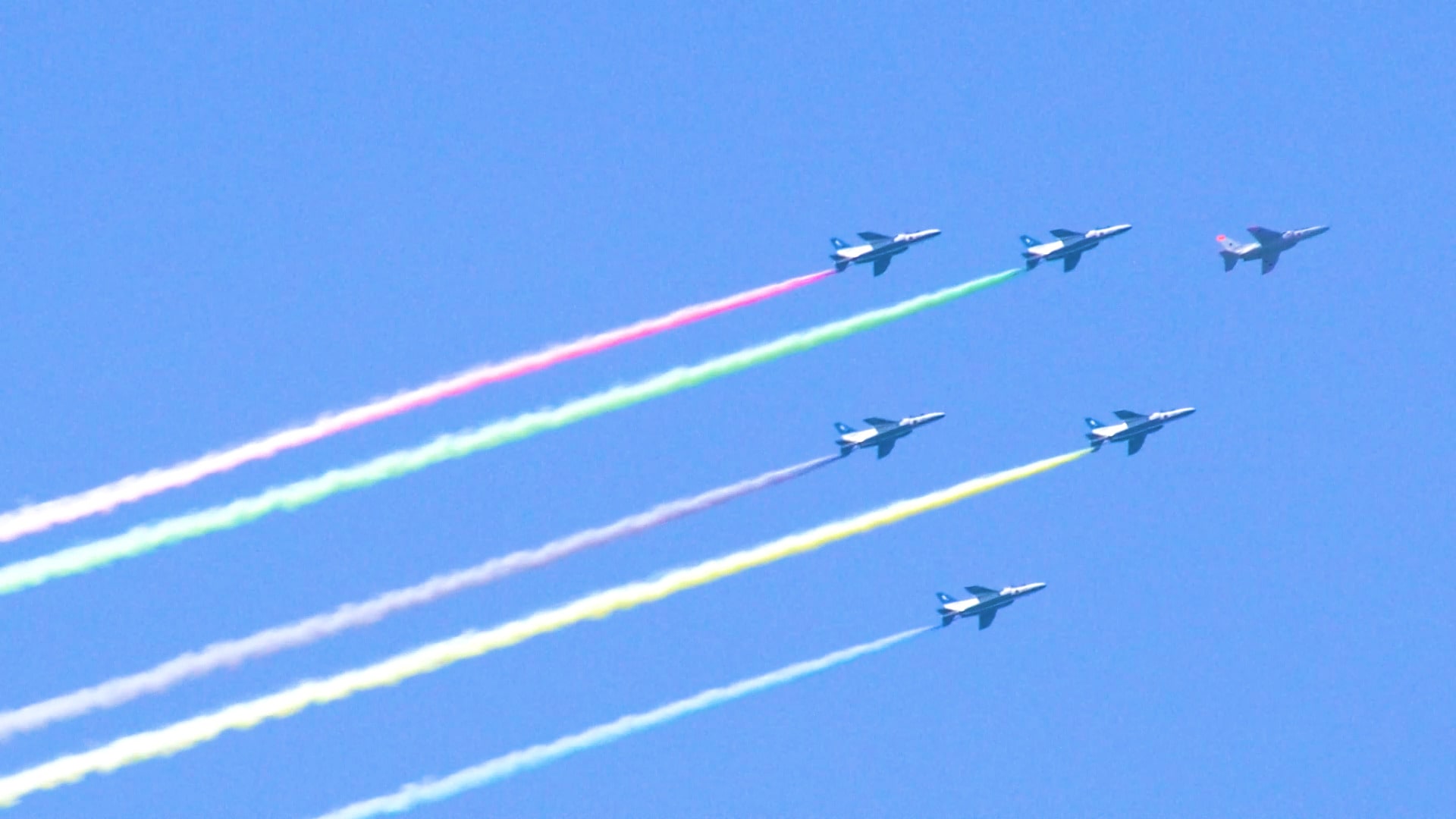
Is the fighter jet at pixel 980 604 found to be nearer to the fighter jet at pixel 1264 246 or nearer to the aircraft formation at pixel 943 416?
the aircraft formation at pixel 943 416

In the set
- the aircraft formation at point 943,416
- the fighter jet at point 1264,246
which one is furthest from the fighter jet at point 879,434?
the fighter jet at point 1264,246

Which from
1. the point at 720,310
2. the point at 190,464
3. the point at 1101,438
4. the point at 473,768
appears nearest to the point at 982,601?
the point at 1101,438

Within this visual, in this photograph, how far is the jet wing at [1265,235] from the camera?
439ft

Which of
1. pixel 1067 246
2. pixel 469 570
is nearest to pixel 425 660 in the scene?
pixel 469 570

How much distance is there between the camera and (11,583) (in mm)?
100375

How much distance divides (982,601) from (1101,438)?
8909 mm

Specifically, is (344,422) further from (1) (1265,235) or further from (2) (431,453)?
(1) (1265,235)

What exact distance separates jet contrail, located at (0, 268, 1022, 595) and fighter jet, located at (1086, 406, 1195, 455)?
26.2ft

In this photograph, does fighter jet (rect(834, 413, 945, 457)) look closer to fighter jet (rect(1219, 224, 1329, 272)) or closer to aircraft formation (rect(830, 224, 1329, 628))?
aircraft formation (rect(830, 224, 1329, 628))

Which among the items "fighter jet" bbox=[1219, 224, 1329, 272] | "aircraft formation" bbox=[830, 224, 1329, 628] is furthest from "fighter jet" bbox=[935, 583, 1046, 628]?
"fighter jet" bbox=[1219, 224, 1329, 272]

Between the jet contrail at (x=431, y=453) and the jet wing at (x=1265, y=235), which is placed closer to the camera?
the jet contrail at (x=431, y=453)

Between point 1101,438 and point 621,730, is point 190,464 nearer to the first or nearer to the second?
point 621,730

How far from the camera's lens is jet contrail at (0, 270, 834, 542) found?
10369cm

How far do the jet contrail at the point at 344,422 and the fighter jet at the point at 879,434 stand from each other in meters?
6.12
